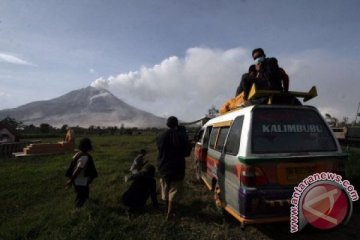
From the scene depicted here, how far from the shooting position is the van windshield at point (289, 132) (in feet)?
13.3

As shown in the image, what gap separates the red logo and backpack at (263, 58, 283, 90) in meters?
2.35

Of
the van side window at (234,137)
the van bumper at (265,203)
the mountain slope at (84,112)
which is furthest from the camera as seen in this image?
the mountain slope at (84,112)

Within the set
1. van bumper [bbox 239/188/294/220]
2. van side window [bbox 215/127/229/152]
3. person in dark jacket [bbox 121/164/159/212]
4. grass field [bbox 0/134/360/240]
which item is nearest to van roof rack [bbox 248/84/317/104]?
van side window [bbox 215/127/229/152]

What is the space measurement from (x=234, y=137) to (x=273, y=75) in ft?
4.92

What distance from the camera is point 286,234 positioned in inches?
179

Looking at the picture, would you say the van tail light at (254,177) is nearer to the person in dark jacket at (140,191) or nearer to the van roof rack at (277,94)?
the van roof rack at (277,94)

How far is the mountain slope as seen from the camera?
143125 mm

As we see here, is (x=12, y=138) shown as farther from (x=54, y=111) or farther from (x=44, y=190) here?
(x=54, y=111)

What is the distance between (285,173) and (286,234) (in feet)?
4.20

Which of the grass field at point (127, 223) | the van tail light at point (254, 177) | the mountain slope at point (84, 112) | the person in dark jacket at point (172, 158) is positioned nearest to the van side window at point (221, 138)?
the person in dark jacket at point (172, 158)

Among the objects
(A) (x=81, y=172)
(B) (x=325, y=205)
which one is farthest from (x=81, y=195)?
(B) (x=325, y=205)

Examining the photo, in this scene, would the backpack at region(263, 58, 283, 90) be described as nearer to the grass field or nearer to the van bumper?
the van bumper

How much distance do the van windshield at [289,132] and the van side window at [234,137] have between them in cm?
32

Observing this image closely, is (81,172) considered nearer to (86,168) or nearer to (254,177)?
(86,168)
